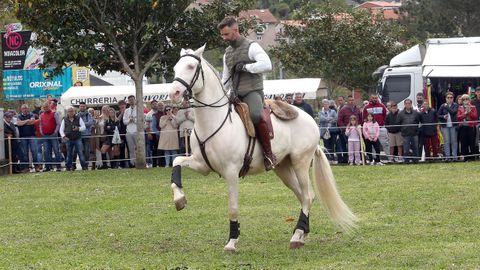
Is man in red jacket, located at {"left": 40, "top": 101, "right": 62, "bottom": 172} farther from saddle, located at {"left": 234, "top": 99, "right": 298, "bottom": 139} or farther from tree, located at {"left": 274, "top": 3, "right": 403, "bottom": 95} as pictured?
tree, located at {"left": 274, "top": 3, "right": 403, "bottom": 95}

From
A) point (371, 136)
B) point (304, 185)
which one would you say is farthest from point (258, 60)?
point (371, 136)

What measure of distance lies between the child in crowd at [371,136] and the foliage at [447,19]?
36414mm

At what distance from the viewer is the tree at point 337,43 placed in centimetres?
4684

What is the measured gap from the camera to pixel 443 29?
63.4 m

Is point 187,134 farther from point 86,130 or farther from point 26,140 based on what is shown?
point 26,140

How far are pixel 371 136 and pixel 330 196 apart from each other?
1321cm

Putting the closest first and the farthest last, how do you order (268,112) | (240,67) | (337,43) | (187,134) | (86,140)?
(240,67)
(268,112)
(187,134)
(86,140)
(337,43)

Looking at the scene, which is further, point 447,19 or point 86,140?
point 447,19

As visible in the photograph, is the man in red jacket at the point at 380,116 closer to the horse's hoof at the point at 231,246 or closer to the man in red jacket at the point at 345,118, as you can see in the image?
the man in red jacket at the point at 345,118

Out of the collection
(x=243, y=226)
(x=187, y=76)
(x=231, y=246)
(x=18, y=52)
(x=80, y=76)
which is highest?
(x=18, y=52)

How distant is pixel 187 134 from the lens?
25.5 metres

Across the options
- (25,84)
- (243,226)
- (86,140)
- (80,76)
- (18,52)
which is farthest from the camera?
(80,76)

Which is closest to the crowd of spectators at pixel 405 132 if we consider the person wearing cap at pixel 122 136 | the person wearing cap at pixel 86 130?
the person wearing cap at pixel 122 136

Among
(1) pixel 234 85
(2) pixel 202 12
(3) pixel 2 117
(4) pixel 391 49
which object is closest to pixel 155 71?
(2) pixel 202 12
